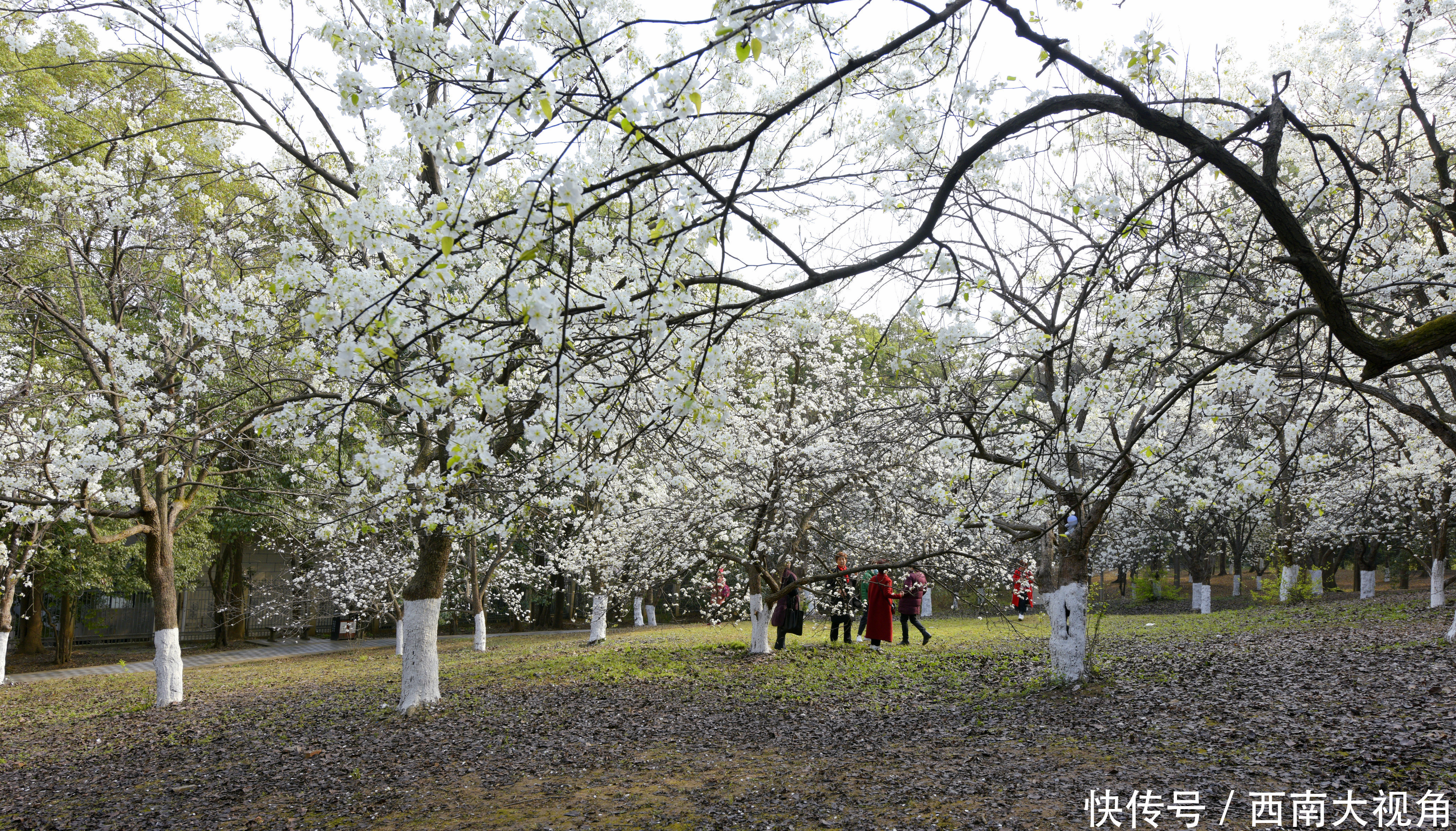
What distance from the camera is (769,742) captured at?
6719 mm

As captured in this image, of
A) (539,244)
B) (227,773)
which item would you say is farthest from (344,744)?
(539,244)

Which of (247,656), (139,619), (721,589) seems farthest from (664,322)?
(139,619)

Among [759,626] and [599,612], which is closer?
[759,626]

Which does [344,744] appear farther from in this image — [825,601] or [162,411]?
[825,601]

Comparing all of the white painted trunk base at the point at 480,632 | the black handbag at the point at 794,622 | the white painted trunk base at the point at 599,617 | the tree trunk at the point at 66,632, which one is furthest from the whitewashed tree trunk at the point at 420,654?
the tree trunk at the point at 66,632

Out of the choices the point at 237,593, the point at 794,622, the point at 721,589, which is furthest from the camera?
the point at 237,593

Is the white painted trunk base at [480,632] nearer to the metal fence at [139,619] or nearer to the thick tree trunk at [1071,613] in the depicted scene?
the metal fence at [139,619]

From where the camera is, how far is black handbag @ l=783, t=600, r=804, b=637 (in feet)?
39.9

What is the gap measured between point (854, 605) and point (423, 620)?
23.0 ft

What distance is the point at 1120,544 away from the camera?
23672 mm

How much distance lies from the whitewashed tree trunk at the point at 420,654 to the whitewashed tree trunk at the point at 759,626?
4.50m

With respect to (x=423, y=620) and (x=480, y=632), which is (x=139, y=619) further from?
(x=423, y=620)

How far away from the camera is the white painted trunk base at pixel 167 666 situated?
9719 mm

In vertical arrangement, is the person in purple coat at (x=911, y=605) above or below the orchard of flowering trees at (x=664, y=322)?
below
